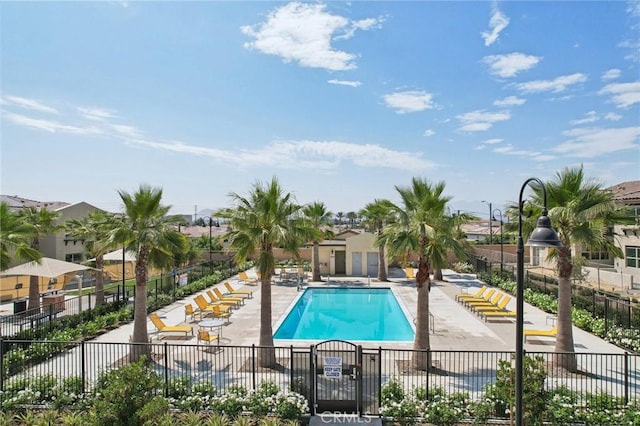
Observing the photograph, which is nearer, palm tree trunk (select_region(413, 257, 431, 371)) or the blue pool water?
palm tree trunk (select_region(413, 257, 431, 371))

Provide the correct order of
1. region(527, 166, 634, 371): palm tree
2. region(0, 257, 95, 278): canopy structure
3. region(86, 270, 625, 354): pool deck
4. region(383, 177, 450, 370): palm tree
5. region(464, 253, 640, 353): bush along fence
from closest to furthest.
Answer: region(527, 166, 634, 371): palm tree → region(383, 177, 450, 370): palm tree → region(464, 253, 640, 353): bush along fence → region(86, 270, 625, 354): pool deck → region(0, 257, 95, 278): canopy structure

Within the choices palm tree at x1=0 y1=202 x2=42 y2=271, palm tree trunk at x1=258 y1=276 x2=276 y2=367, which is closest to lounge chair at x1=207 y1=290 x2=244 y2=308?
palm tree trunk at x1=258 y1=276 x2=276 y2=367

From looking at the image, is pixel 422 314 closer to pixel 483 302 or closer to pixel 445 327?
pixel 445 327

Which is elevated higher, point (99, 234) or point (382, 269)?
point (99, 234)

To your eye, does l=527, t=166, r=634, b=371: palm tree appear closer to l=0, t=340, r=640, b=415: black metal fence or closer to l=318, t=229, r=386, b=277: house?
l=0, t=340, r=640, b=415: black metal fence

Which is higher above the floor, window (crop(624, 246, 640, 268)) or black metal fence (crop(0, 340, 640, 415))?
window (crop(624, 246, 640, 268))

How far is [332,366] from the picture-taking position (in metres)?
9.06

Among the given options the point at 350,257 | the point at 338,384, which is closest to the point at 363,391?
the point at 338,384

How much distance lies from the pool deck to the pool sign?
5.29 m

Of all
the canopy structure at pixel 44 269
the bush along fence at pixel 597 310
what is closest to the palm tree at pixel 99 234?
the canopy structure at pixel 44 269

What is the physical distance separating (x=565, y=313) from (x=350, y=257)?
21516 mm

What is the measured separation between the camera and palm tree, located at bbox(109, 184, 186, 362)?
11.7m

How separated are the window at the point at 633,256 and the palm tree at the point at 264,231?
24078 mm

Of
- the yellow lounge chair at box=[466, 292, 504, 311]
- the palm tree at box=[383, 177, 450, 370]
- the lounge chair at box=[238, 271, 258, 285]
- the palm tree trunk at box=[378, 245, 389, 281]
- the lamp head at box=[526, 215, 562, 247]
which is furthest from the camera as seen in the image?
the palm tree trunk at box=[378, 245, 389, 281]
